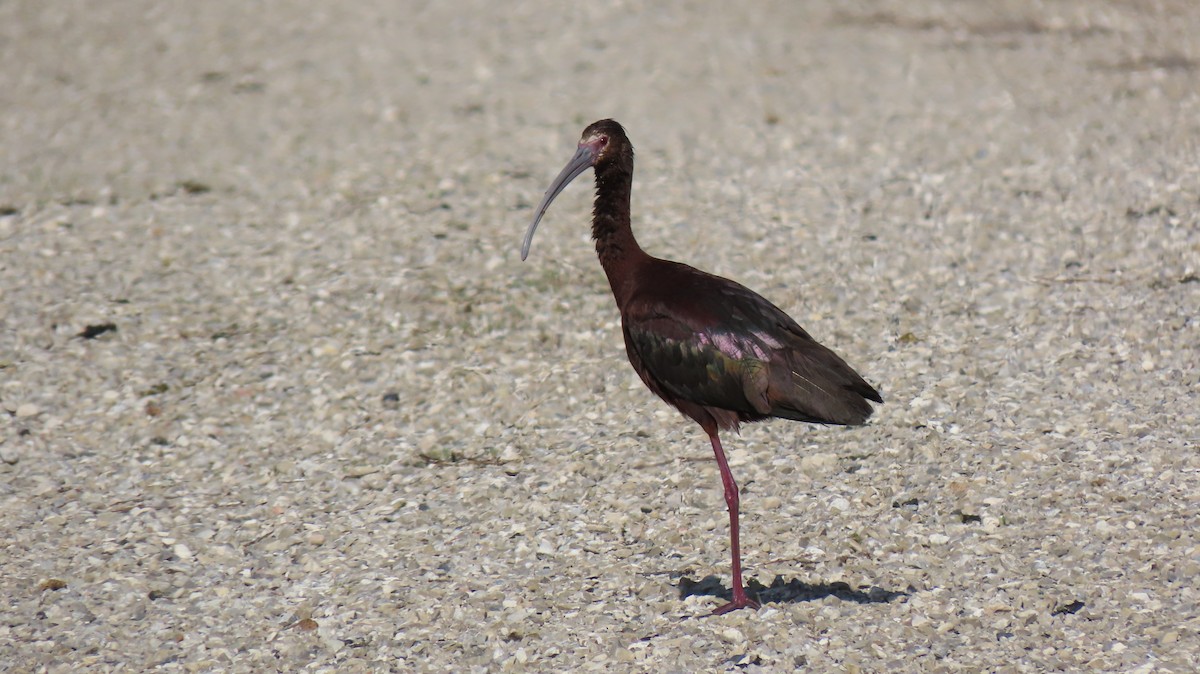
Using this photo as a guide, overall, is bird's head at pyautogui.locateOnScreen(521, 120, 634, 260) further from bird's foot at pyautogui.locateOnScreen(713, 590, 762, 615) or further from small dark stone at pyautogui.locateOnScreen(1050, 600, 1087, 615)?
small dark stone at pyautogui.locateOnScreen(1050, 600, 1087, 615)

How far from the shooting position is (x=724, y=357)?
6734mm

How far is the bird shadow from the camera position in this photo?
6941 millimetres

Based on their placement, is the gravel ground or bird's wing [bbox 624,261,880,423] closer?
bird's wing [bbox 624,261,880,423]

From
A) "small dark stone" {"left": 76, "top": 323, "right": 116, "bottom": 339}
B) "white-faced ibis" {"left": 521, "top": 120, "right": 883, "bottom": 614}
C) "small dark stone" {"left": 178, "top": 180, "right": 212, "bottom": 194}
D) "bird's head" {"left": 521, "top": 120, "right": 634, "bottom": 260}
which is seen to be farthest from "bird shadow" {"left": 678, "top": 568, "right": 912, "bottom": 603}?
"small dark stone" {"left": 178, "top": 180, "right": 212, "bottom": 194}

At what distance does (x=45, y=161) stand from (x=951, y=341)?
910cm

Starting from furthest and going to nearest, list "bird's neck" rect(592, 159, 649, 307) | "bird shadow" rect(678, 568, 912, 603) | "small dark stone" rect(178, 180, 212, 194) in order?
1. "small dark stone" rect(178, 180, 212, 194)
2. "bird's neck" rect(592, 159, 649, 307)
3. "bird shadow" rect(678, 568, 912, 603)

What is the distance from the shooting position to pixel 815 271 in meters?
10.7

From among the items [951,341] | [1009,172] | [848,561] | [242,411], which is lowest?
[242,411]

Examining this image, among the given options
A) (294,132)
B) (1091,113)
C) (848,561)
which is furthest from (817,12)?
(848,561)

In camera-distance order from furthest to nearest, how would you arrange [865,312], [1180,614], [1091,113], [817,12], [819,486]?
[817,12] < [1091,113] < [865,312] < [819,486] < [1180,614]

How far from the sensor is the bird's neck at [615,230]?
7305 millimetres

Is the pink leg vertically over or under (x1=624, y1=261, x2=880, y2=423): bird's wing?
under

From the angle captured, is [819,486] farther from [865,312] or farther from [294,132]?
[294,132]

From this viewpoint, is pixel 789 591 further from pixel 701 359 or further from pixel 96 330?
pixel 96 330
